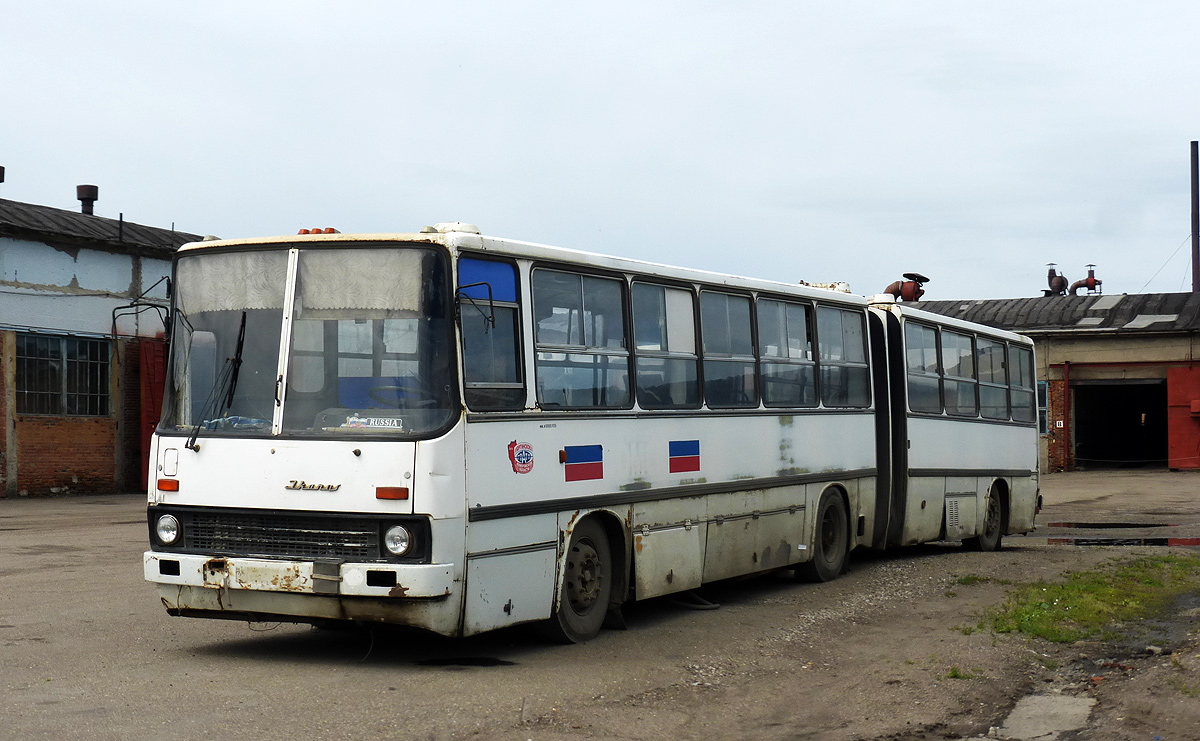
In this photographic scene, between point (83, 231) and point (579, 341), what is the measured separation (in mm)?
22669

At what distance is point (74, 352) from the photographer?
28.7 m

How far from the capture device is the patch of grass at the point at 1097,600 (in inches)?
402

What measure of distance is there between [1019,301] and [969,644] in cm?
4313

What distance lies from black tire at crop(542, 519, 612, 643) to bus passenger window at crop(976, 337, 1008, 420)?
30.5 feet

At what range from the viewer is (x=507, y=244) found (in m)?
8.88

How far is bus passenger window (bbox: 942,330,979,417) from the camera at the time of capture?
16.6 m

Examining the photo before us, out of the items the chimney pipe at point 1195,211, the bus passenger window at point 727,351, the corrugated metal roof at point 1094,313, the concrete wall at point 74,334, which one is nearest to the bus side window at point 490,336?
the bus passenger window at point 727,351

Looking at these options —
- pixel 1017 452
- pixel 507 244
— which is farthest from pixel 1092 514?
pixel 507 244

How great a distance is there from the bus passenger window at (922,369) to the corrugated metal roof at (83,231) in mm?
15835

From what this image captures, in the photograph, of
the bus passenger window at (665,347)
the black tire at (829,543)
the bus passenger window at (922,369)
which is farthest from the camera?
the bus passenger window at (922,369)

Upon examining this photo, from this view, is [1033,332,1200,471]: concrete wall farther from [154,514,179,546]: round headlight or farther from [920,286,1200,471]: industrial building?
[154,514,179,546]: round headlight

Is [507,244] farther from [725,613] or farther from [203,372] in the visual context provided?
[725,613]

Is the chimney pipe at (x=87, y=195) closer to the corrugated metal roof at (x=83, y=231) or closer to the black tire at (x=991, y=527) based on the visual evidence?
the corrugated metal roof at (x=83, y=231)

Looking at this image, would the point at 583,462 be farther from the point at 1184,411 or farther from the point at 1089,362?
the point at 1089,362
